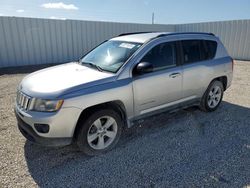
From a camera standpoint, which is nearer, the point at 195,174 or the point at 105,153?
the point at 195,174

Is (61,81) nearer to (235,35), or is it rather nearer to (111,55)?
(111,55)

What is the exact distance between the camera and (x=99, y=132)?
3203 mm

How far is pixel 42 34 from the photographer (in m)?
11.5

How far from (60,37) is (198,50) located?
9656mm

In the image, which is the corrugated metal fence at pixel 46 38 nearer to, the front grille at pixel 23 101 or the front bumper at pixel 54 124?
the front grille at pixel 23 101

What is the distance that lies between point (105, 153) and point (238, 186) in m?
1.84

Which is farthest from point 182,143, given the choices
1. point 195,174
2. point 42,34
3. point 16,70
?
point 42,34

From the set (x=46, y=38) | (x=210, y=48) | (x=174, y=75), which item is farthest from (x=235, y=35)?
(x=174, y=75)

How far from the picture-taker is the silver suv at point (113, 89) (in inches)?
110

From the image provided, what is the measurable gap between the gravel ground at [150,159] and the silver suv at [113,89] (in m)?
0.35

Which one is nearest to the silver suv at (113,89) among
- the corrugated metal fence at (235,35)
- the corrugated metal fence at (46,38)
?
the corrugated metal fence at (46,38)

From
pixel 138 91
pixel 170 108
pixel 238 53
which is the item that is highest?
pixel 138 91

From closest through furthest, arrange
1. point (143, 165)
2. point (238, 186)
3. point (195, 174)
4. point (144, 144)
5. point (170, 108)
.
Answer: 1. point (238, 186)
2. point (195, 174)
3. point (143, 165)
4. point (144, 144)
5. point (170, 108)

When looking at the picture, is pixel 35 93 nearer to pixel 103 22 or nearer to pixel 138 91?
pixel 138 91
